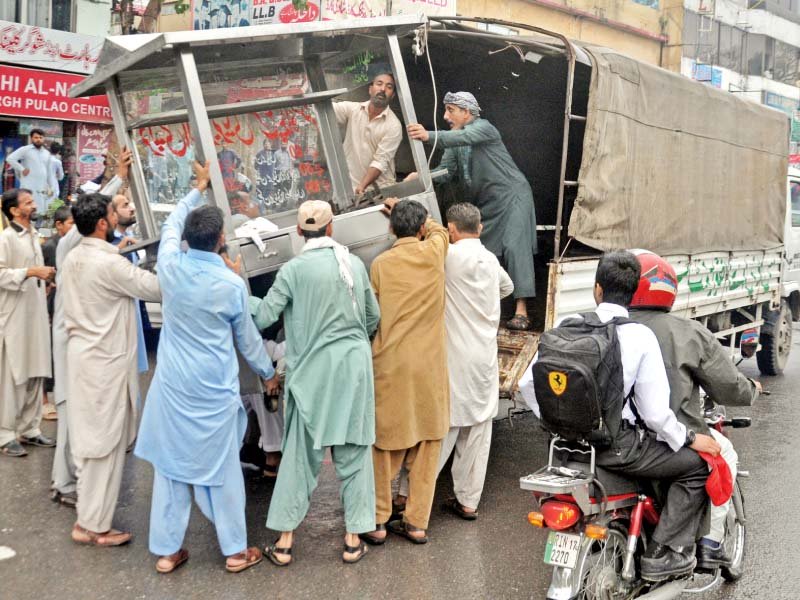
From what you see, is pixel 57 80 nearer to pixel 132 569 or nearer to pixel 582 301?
pixel 582 301

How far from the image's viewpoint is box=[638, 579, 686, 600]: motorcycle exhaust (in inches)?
132

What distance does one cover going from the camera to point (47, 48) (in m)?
11.5

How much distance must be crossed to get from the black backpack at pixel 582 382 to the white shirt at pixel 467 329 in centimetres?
148

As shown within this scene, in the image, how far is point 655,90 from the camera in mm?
6699

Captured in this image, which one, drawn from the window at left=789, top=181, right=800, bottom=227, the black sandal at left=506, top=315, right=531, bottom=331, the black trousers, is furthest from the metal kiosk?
the window at left=789, top=181, right=800, bottom=227

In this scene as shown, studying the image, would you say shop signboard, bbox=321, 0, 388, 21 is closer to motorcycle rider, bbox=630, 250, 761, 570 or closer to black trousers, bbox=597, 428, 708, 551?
motorcycle rider, bbox=630, 250, 761, 570

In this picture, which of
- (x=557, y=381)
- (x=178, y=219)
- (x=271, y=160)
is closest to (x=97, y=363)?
(x=178, y=219)

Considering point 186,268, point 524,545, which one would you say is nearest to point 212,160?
point 186,268

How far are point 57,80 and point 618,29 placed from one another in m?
15.5

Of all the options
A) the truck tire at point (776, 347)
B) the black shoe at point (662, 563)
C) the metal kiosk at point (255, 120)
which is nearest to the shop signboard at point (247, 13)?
the metal kiosk at point (255, 120)

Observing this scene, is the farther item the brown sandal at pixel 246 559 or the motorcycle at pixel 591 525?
the brown sandal at pixel 246 559

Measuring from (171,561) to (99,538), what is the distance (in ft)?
1.59

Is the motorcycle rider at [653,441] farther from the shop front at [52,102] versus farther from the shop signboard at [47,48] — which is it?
the shop signboard at [47,48]

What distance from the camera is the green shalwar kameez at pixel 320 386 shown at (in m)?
4.05
